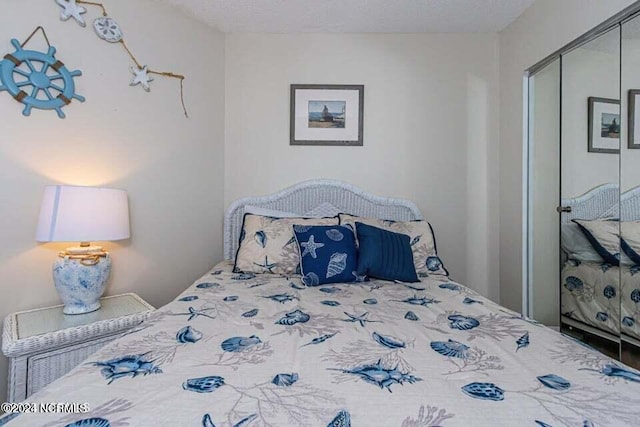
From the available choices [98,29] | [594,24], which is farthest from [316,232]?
[594,24]

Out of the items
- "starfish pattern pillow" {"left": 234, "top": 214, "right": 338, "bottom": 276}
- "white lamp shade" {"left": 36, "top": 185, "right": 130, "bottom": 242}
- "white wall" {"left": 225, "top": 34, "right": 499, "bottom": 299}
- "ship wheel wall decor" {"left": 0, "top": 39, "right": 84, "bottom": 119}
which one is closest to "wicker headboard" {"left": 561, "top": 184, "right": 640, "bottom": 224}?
"white wall" {"left": 225, "top": 34, "right": 499, "bottom": 299}

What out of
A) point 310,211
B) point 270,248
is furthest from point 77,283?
point 310,211

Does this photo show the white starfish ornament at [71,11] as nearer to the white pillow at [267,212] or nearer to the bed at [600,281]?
the white pillow at [267,212]

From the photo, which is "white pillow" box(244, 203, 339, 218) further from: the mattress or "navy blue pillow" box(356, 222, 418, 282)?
the mattress

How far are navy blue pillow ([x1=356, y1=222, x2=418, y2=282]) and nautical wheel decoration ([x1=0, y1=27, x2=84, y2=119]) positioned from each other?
174cm

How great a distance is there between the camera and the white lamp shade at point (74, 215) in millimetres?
1452

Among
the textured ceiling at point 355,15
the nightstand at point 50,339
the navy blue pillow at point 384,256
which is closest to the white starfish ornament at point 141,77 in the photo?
the textured ceiling at point 355,15

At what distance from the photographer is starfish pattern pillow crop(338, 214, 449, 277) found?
2023 millimetres

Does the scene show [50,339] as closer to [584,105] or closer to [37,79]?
[37,79]

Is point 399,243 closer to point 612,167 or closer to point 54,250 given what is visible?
point 612,167

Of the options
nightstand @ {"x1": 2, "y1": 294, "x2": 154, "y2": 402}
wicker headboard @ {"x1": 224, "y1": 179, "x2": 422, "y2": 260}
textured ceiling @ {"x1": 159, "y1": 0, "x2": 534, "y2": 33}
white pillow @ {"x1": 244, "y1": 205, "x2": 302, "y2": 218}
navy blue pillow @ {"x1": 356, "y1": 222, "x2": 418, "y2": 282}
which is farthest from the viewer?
wicker headboard @ {"x1": 224, "y1": 179, "x2": 422, "y2": 260}

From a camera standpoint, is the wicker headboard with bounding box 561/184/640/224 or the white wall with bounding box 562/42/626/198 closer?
the wicker headboard with bounding box 561/184/640/224

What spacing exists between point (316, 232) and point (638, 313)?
61.3 inches

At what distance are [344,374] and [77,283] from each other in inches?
54.9
